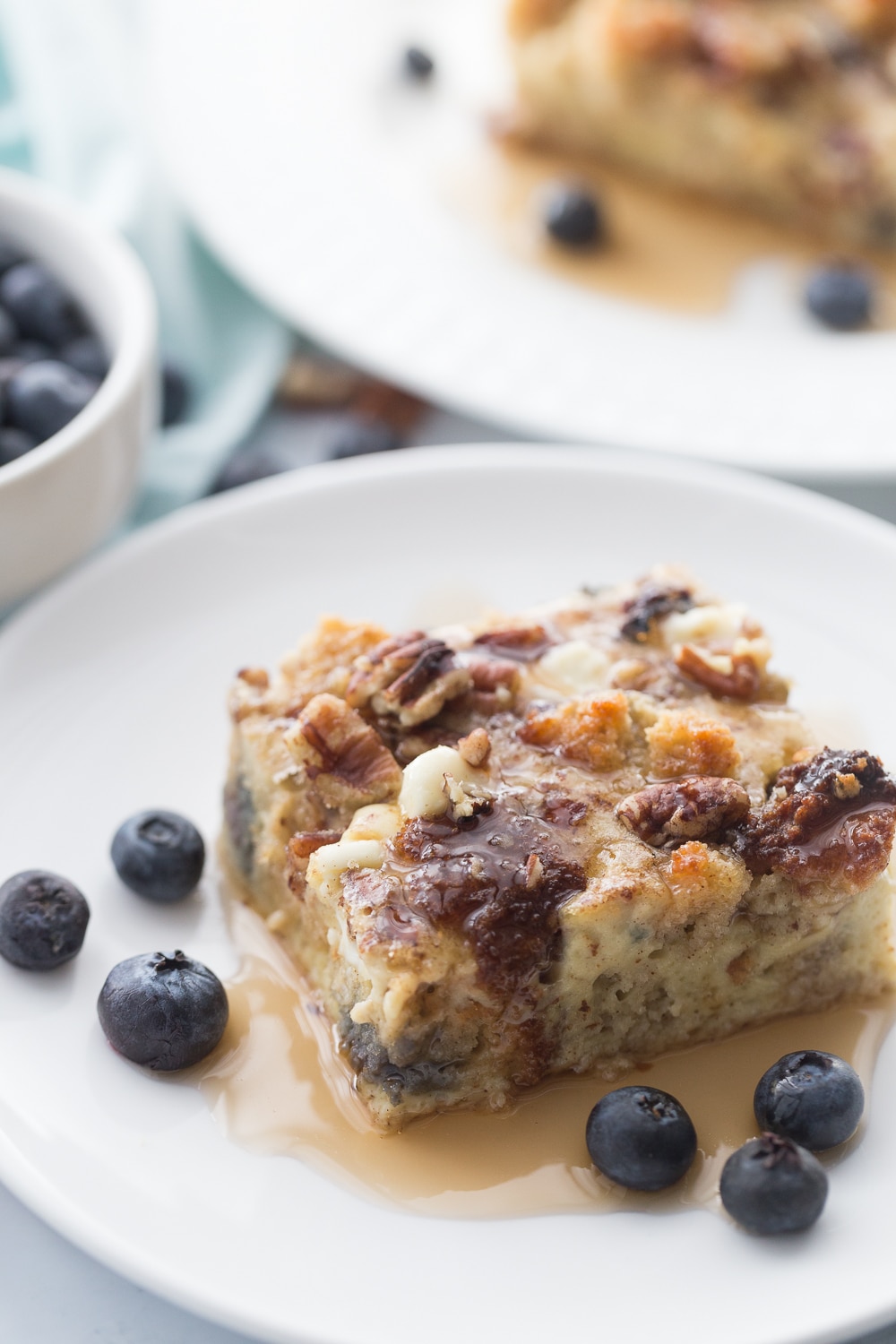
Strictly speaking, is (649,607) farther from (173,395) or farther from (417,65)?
(417,65)

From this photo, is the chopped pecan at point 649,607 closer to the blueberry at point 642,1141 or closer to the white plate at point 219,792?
the white plate at point 219,792

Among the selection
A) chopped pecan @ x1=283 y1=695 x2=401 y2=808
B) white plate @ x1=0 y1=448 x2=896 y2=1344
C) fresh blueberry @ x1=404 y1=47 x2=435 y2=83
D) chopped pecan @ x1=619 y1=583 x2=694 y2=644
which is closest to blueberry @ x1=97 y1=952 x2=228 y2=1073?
white plate @ x1=0 y1=448 x2=896 y2=1344

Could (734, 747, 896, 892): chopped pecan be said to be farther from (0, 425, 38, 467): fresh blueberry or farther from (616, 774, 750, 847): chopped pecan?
(0, 425, 38, 467): fresh blueberry

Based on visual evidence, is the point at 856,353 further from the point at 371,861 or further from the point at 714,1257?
the point at 714,1257

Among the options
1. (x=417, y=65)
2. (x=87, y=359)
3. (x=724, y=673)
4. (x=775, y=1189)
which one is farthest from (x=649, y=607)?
(x=417, y=65)

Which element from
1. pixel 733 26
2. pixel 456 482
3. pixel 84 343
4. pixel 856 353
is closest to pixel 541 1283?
pixel 456 482
